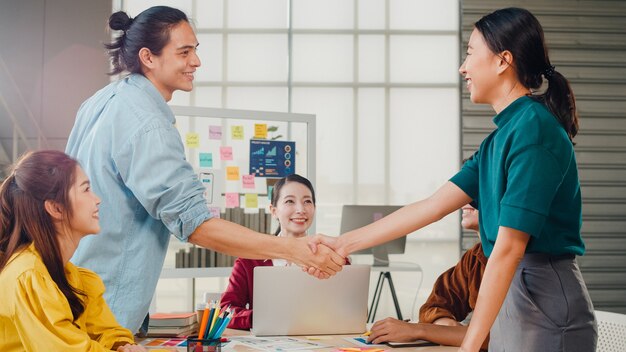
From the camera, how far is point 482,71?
1.56m

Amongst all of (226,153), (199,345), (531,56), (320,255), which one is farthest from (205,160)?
(531,56)

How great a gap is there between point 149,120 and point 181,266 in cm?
265

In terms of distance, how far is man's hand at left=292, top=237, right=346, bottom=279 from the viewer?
217 centimetres

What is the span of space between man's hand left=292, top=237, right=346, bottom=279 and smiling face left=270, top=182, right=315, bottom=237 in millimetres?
683

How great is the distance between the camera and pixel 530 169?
1311mm

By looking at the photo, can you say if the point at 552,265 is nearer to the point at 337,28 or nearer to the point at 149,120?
the point at 149,120

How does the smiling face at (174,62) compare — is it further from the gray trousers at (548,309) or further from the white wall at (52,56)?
the white wall at (52,56)

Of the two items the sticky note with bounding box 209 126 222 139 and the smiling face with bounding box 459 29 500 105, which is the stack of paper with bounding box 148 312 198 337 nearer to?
the smiling face with bounding box 459 29 500 105

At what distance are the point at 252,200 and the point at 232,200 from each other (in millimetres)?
141

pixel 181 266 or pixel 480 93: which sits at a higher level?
pixel 480 93

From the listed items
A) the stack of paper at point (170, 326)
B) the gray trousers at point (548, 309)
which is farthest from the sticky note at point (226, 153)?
the gray trousers at point (548, 309)

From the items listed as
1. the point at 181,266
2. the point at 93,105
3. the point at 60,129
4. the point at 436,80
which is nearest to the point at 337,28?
the point at 436,80

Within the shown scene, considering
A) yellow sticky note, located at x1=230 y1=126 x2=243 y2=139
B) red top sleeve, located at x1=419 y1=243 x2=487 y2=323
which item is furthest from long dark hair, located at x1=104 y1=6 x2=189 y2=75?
yellow sticky note, located at x1=230 y1=126 x2=243 y2=139

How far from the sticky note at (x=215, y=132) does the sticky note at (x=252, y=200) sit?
0.42m
